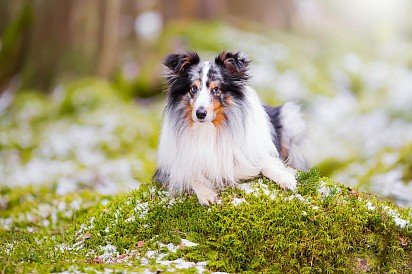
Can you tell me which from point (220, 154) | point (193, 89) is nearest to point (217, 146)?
point (220, 154)

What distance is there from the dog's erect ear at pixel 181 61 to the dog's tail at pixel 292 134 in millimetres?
1749

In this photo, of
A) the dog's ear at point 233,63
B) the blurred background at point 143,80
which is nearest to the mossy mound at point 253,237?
the dog's ear at point 233,63

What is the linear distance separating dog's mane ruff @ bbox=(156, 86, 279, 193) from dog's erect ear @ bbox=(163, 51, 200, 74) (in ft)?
1.29

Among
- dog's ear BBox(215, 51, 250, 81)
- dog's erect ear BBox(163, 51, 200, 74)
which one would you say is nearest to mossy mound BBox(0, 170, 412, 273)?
dog's ear BBox(215, 51, 250, 81)

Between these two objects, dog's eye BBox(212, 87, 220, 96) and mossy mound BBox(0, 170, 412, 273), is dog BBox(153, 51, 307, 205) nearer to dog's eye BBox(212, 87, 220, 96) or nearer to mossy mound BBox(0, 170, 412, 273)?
dog's eye BBox(212, 87, 220, 96)

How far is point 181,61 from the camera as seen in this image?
18.3 feet

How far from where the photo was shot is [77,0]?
58.8 feet

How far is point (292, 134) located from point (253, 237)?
6.76ft

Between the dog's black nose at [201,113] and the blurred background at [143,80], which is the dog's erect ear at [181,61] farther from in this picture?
the blurred background at [143,80]

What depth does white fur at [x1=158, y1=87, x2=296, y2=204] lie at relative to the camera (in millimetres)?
5566

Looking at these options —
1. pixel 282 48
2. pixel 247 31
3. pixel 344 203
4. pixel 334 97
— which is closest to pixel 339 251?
pixel 344 203

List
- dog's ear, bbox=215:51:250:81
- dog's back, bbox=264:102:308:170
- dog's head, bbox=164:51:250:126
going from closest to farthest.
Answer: dog's head, bbox=164:51:250:126 < dog's ear, bbox=215:51:250:81 < dog's back, bbox=264:102:308:170

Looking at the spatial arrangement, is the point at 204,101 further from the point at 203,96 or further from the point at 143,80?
the point at 143,80

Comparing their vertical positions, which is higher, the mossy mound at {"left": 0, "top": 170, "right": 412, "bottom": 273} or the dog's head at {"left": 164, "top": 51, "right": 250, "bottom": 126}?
the dog's head at {"left": 164, "top": 51, "right": 250, "bottom": 126}
